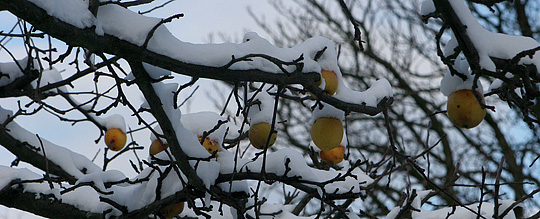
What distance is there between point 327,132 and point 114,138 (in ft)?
6.79

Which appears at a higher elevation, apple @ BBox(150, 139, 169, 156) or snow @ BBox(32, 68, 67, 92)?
snow @ BBox(32, 68, 67, 92)

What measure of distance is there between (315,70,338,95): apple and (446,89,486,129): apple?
0.50m

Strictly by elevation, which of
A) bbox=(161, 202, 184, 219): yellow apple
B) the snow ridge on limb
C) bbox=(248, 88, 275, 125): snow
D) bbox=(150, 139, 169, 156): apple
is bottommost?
bbox=(161, 202, 184, 219): yellow apple

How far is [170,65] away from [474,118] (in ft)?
4.25

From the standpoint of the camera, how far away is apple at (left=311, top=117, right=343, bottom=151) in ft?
8.05

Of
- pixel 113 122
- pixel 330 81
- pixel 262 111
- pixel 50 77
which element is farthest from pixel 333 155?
pixel 50 77

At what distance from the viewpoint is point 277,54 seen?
1.99 metres

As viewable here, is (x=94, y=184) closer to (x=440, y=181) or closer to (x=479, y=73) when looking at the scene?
(x=479, y=73)

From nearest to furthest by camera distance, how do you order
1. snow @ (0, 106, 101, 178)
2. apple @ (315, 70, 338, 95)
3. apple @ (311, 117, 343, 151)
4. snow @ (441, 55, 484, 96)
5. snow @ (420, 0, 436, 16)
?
snow @ (420, 0, 436, 16), snow @ (441, 55, 484, 96), apple @ (315, 70, 338, 95), apple @ (311, 117, 343, 151), snow @ (0, 106, 101, 178)

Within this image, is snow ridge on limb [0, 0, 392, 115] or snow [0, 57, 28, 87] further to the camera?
snow [0, 57, 28, 87]

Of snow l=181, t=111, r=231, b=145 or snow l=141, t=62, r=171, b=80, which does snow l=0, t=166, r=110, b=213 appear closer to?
snow l=181, t=111, r=231, b=145

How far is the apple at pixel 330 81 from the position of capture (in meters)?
2.24

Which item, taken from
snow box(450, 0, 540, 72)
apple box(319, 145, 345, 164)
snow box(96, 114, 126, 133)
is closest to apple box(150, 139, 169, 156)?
apple box(319, 145, 345, 164)

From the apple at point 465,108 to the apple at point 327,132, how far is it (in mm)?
547
